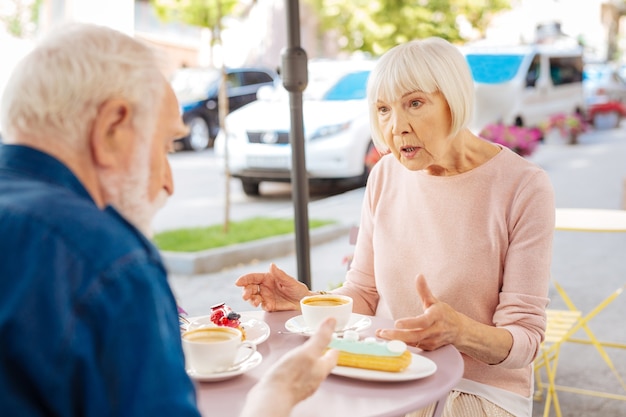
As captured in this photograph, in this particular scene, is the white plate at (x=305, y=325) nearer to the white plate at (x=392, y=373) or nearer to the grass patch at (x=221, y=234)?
→ the white plate at (x=392, y=373)

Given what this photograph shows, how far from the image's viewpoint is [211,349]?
64.0 inches

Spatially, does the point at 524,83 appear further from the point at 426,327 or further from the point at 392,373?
the point at 392,373

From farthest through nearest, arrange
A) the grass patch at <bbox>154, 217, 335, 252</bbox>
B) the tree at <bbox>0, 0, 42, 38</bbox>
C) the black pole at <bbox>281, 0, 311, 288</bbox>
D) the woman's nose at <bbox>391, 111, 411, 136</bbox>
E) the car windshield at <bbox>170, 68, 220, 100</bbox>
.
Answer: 1. the tree at <bbox>0, 0, 42, 38</bbox>
2. the car windshield at <bbox>170, 68, 220, 100</bbox>
3. the grass patch at <bbox>154, 217, 335, 252</bbox>
4. the black pole at <bbox>281, 0, 311, 288</bbox>
5. the woman's nose at <bbox>391, 111, 411, 136</bbox>

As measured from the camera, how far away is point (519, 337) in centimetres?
207

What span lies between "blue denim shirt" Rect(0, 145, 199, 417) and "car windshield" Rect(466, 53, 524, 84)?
1036 centimetres

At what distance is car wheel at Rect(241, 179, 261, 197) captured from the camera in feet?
35.3

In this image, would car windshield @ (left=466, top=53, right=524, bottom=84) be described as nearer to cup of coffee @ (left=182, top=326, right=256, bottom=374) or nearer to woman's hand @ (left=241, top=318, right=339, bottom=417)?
cup of coffee @ (left=182, top=326, right=256, bottom=374)

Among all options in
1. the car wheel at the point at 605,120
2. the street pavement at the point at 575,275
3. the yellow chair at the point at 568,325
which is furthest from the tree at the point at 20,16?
the yellow chair at the point at 568,325

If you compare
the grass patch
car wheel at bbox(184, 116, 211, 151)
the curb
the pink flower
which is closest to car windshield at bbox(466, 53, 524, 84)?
the pink flower

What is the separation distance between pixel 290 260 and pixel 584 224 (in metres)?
3.68

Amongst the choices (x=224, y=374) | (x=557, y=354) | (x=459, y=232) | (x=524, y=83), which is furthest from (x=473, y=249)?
(x=524, y=83)

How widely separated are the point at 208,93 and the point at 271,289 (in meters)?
15.0

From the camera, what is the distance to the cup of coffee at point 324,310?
1907mm

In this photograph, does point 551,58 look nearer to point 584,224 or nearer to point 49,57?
point 584,224
